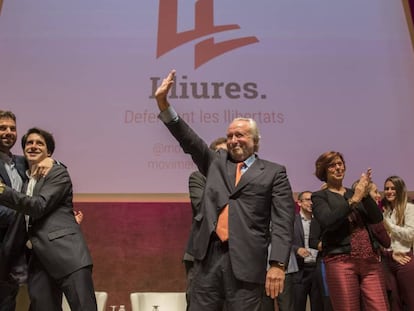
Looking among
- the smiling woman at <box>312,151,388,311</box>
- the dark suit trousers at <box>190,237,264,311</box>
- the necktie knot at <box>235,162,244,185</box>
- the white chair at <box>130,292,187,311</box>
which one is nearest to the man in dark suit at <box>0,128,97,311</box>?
the dark suit trousers at <box>190,237,264,311</box>

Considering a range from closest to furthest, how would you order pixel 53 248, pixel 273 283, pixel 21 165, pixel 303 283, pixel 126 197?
1. pixel 273 283
2. pixel 53 248
3. pixel 21 165
4. pixel 303 283
5. pixel 126 197

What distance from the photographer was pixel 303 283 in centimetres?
421

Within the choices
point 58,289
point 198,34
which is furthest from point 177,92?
point 58,289

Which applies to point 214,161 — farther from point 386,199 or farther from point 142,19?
point 142,19

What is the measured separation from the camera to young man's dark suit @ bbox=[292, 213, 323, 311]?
419 centimetres

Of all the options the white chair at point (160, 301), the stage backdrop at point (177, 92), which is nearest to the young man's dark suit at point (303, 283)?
the stage backdrop at point (177, 92)

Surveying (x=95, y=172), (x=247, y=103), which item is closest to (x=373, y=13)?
(x=247, y=103)

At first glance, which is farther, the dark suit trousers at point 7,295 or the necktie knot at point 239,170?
the dark suit trousers at point 7,295

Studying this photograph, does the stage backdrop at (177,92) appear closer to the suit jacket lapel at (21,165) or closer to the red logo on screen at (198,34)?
the red logo on screen at (198,34)

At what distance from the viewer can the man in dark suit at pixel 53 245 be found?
247cm

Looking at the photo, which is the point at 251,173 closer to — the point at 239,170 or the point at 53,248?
the point at 239,170

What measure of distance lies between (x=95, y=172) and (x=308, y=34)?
2.14 metres

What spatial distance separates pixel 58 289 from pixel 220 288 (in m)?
0.84

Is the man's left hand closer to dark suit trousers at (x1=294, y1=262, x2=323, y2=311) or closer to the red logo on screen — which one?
dark suit trousers at (x1=294, y1=262, x2=323, y2=311)
